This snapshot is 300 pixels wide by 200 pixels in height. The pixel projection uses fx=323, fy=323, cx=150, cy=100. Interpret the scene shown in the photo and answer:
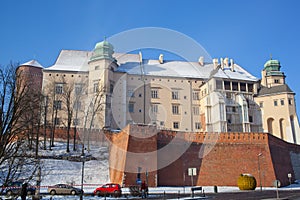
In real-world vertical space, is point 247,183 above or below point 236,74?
below

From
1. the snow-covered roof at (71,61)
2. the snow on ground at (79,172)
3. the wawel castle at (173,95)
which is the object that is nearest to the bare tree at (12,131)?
the snow on ground at (79,172)

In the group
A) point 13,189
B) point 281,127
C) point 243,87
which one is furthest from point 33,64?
point 281,127

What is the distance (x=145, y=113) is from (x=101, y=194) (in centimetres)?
3181

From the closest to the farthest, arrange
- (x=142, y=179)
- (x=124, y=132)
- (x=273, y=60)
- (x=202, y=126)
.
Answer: (x=142, y=179)
(x=124, y=132)
(x=202, y=126)
(x=273, y=60)

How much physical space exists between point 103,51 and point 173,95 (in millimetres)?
13873

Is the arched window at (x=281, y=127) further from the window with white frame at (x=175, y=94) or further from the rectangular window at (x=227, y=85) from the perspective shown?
the window with white frame at (x=175, y=94)

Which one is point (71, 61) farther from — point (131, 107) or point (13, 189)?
point (13, 189)

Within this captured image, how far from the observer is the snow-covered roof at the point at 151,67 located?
181ft

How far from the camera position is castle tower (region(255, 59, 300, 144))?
51562 millimetres

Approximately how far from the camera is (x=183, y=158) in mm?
34500

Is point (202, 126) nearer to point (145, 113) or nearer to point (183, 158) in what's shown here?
point (145, 113)

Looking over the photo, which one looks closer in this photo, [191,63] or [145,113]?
[145,113]

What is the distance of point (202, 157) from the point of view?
116 feet

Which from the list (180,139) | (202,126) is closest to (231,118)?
(202,126)
